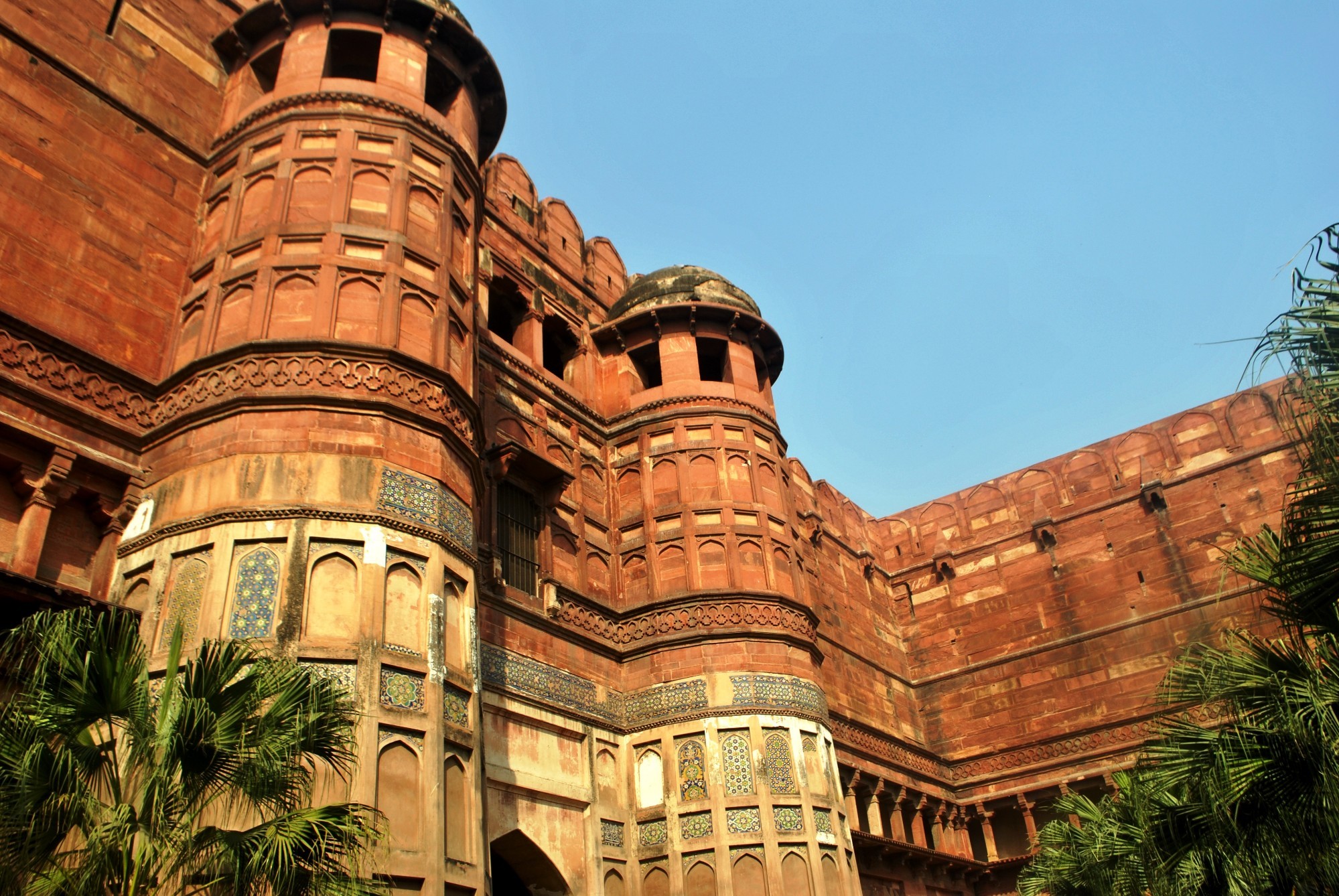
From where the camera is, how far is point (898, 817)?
71.0 feet

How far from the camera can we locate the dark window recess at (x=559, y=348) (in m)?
18.0

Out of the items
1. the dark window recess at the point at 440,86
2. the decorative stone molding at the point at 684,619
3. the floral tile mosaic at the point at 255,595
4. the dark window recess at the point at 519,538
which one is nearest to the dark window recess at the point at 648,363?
the dark window recess at the point at 519,538

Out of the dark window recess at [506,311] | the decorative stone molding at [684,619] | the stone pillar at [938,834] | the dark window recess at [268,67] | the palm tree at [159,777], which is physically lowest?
the palm tree at [159,777]

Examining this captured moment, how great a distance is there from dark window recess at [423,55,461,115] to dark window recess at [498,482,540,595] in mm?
5093

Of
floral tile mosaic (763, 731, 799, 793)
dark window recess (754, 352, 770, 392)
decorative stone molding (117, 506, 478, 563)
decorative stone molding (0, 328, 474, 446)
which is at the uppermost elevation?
dark window recess (754, 352, 770, 392)

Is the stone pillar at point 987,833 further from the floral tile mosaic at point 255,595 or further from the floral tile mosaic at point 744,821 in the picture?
the floral tile mosaic at point 255,595

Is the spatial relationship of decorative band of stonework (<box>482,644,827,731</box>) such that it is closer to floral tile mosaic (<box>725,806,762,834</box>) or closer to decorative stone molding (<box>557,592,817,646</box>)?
decorative stone molding (<box>557,592,817,646</box>)

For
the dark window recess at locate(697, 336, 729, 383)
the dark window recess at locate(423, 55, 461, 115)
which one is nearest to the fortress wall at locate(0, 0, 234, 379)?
the dark window recess at locate(423, 55, 461, 115)

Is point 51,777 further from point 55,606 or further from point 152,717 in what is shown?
point 55,606

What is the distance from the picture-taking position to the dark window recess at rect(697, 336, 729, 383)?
1825 centimetres

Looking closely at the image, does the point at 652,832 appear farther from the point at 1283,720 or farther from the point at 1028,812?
the point at 1028,812

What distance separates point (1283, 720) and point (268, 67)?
42.5ft

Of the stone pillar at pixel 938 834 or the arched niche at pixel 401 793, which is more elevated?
the stone pillar at pixel 938 834

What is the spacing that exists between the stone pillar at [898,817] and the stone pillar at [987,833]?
2592mm
